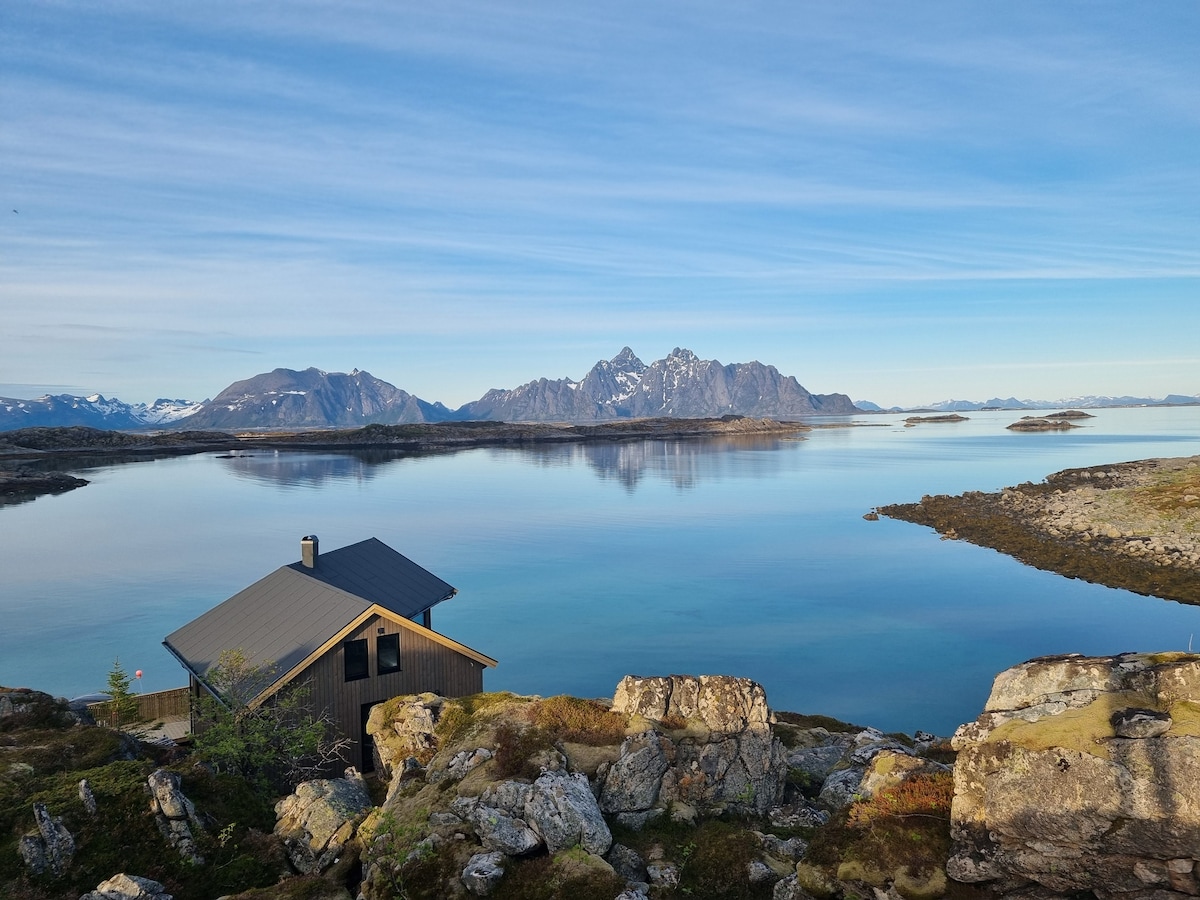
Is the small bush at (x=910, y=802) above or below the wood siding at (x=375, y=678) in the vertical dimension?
above

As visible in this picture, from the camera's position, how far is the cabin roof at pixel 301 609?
29.5 m

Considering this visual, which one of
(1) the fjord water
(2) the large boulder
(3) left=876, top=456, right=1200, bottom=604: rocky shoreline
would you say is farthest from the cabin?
(3) left=876, top=456, right=1200, bottom=604: rocky shoreline

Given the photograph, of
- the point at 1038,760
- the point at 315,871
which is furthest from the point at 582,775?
the point at 1038,760

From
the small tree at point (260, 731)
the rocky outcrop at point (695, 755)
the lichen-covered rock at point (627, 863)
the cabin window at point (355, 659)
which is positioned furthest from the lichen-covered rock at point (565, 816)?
the cabin window at point (355, 659)

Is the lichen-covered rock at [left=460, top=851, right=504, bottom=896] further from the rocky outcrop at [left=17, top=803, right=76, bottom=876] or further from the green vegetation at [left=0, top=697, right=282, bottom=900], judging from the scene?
the rocky outcrop at [left=17, top=803, right=76, bottom=876]

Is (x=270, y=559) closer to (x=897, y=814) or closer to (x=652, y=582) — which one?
(x=652, y=582)

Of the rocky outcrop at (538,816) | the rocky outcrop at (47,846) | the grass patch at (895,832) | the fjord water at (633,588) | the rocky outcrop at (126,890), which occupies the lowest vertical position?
the fjord water at (633,588)

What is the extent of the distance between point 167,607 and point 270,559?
59.3ft

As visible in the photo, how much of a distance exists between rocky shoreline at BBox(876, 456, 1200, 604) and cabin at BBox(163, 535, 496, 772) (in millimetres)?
56284

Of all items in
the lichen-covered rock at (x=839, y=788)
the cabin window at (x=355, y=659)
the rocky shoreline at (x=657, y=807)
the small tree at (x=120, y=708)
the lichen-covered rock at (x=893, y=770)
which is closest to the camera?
the rocky shoreline at (x=657, y=807)

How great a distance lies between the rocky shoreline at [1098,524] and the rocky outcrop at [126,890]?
66120 millimetres

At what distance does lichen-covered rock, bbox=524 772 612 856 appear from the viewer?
16.9 metres

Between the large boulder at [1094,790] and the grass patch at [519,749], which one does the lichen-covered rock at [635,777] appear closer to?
the grass patch at [519,749]

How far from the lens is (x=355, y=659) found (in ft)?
97.9
